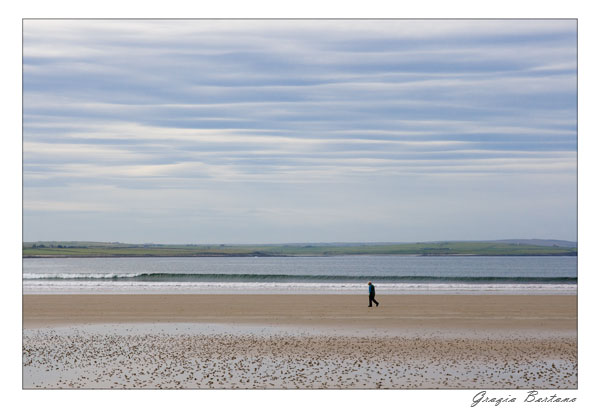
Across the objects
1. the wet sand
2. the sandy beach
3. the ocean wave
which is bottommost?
the ocean wave

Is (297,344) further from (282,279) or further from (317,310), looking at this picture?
(282,279)

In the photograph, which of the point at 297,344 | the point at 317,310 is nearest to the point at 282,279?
the point at 317,310

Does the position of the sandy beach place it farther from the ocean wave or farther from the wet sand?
the ocean wave

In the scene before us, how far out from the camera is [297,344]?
1939 cm

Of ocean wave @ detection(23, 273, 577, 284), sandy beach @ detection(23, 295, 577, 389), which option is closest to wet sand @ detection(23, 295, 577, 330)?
sandy beach @ detection(23, 295, 577, 389)

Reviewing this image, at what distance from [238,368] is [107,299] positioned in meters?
20.9

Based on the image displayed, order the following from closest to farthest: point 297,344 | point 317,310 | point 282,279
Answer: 1. point 297,344
2. point 317,310
3. point 282,279

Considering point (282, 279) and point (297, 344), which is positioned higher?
point (297, 344)

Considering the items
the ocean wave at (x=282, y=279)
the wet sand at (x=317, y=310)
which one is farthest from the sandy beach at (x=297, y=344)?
the ocean wave at (x=282, y=279)

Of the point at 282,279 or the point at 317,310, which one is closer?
the point at 317,310

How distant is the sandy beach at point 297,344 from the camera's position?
48.2ft

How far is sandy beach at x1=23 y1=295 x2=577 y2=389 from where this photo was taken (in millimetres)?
14688

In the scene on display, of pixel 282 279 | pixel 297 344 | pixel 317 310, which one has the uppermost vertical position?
pixel 297 344
